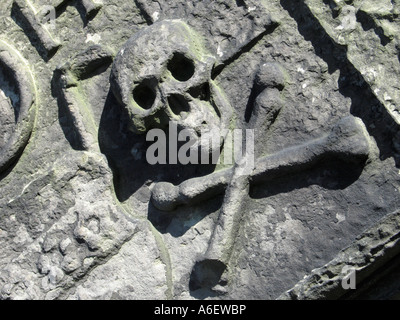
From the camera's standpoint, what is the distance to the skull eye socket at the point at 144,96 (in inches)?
87.0

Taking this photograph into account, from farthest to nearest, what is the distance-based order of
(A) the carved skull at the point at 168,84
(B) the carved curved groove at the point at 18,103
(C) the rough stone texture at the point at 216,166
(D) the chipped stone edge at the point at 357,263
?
(B) the carved curved groove at the point at 18,103 < (A) the carved skull at the point at 168,84 < (C) the rough stone texture at the point at 216,166 < (D) the chipped stone edge at the point at 357,263

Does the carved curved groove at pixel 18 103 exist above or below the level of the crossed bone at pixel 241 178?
above

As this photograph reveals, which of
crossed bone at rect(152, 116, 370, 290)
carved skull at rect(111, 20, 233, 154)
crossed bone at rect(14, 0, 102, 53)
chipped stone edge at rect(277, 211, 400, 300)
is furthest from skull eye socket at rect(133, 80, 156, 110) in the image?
chipped stone edge at rect(277, 211, 400, 300)

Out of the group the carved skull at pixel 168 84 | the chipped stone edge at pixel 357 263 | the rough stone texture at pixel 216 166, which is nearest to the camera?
the chipped stone edge at pixel 357 263

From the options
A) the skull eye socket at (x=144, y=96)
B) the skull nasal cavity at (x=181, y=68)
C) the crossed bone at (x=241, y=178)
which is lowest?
the crossed bone at (x=241, y=178)

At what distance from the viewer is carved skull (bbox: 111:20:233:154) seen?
2.15 m

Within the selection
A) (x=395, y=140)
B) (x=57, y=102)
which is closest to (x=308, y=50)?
(x=395, y=140)

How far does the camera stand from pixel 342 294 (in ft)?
6.48

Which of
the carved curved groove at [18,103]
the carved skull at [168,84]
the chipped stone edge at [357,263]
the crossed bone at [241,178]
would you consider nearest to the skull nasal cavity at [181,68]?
the carved skull at [168,84]

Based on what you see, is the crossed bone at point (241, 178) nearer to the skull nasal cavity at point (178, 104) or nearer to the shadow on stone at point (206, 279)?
the shadow on stone at point (206, 279)

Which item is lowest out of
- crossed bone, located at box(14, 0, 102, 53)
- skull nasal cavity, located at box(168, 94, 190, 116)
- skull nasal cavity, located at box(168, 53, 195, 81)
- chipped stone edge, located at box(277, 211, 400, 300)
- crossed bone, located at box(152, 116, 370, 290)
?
chipped stone edge, located at box(277, 211, 400, 300)

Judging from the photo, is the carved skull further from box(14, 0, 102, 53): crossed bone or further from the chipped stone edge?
the chipped stone edge

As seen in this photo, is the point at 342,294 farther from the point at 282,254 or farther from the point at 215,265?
the point at 215,265

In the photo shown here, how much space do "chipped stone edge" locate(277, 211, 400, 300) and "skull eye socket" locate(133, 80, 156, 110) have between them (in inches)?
32.6
